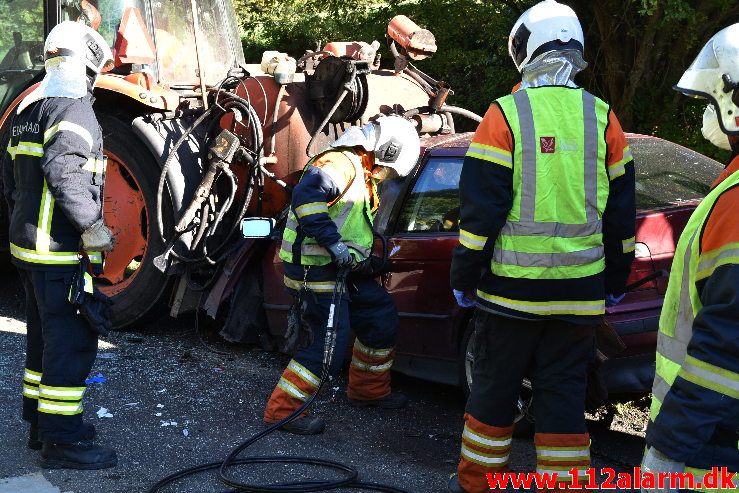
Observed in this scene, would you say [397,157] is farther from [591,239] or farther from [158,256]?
[158,256]

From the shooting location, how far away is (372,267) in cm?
491

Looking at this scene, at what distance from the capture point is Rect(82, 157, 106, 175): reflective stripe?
4172 mm

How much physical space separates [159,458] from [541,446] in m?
1.81

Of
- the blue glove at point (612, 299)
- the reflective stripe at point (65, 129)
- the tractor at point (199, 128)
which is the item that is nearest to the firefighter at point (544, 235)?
the blue glove at point (612, 299)

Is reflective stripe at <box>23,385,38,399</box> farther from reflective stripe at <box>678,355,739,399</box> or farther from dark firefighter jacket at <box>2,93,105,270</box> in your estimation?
reflective stripe at <box>678,355,739,399</box>

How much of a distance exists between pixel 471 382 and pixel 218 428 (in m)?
1.34

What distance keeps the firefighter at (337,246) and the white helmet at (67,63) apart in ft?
3.78

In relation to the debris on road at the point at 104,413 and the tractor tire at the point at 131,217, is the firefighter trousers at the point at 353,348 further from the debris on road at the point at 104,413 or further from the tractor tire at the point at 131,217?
the tractor tire at the point at 131,217

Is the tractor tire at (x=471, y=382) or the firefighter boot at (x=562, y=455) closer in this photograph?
the firefighter boot at (x=562, y=455)

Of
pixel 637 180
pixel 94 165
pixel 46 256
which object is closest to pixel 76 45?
pixel 94 165

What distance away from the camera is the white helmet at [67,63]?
4.22 m

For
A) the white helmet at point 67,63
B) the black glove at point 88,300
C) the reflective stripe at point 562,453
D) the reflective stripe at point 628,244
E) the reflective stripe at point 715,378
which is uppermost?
the white helmet at point 67,63

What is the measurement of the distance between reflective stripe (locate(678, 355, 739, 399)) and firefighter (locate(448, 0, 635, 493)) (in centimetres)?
136

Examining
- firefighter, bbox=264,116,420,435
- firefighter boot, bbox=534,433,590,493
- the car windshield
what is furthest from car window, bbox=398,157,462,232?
firefighter boot, bbox=534,433,590,493
